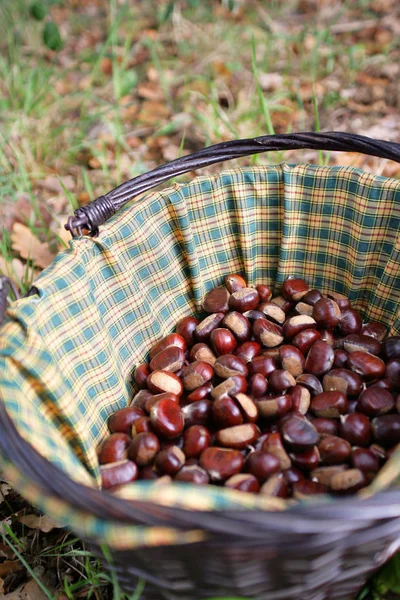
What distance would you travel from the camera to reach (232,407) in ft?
4.29

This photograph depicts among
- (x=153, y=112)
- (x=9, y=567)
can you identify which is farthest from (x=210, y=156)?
(x=153, y=112)

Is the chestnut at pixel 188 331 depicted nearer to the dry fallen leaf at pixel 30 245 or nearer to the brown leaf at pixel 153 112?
the dry fallen leaf at pixel 30 245

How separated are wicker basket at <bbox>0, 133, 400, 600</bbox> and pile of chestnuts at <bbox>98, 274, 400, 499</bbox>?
9 centimetres

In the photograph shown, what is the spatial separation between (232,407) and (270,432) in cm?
12

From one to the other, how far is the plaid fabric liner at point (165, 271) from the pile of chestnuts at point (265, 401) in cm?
7

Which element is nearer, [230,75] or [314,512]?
[314,512]

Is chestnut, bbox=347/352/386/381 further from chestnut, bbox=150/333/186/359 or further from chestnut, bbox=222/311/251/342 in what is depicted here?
chestnut, bbox=150/333/186/359

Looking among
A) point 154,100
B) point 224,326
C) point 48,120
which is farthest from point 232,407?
point 154,100

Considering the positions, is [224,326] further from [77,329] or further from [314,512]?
[314,512]

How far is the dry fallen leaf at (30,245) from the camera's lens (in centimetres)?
216

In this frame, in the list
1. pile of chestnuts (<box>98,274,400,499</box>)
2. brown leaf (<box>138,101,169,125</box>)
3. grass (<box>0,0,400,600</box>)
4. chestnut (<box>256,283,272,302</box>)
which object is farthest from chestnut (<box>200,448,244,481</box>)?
brown leaf (<box>138,101,169,125</box>)

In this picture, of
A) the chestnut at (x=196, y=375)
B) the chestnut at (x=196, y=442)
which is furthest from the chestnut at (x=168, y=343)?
the chestnut at (x=196, y=442)

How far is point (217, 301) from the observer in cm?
169

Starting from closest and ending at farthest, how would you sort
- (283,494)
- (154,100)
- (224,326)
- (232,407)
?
(283,494) < (232,407) < (224,326) < (154,100)
